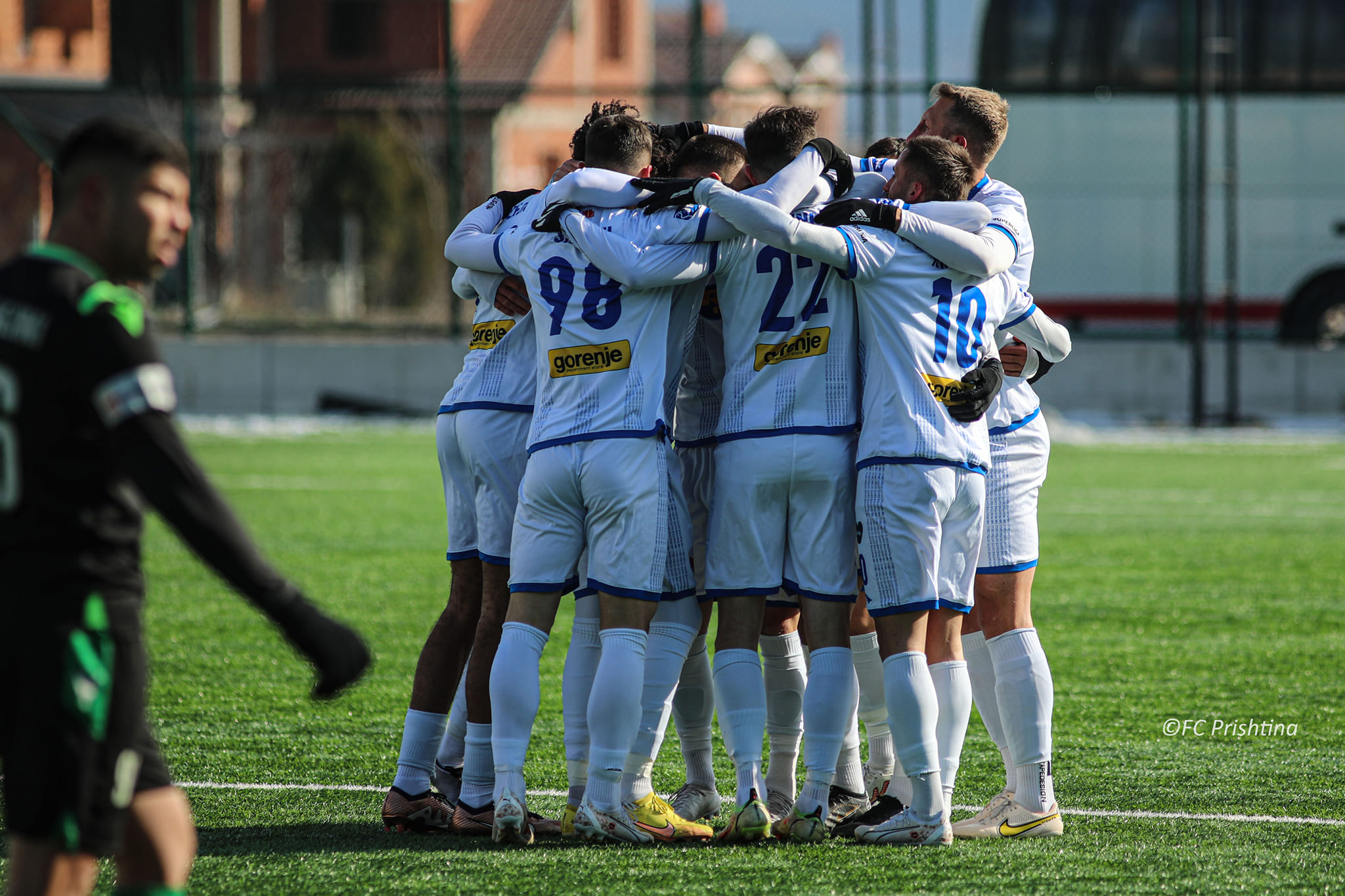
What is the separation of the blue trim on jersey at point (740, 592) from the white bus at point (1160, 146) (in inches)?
601

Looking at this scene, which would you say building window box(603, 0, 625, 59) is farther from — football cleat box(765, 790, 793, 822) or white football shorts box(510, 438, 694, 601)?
football cleat box(765, 790, 793, 822)

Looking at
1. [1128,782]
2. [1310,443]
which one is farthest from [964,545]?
[1310,443]

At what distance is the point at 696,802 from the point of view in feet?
14.4

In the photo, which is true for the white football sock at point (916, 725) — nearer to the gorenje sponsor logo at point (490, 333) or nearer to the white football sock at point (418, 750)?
the white football sock at point (418, 750)

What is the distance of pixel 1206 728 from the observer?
546cm

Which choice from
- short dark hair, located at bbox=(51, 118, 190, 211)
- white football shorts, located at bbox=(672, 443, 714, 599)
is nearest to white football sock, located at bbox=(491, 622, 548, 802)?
white football shorts, located at bbox=(672, 443, 714, 599)

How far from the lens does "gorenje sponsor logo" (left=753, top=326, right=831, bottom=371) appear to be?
4.23m

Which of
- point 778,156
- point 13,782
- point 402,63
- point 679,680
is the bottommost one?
point 679,680

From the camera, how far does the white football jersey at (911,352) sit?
407 cm

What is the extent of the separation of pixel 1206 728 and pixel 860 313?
7.70ft

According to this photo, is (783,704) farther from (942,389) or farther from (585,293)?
(585,293)

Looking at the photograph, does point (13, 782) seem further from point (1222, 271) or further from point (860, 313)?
point (1222, 271)

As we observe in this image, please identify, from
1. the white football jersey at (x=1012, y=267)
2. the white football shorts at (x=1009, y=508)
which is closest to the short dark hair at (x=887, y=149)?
the white football jersey at (x=1012, y=267)

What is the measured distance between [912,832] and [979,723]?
5.92ft
